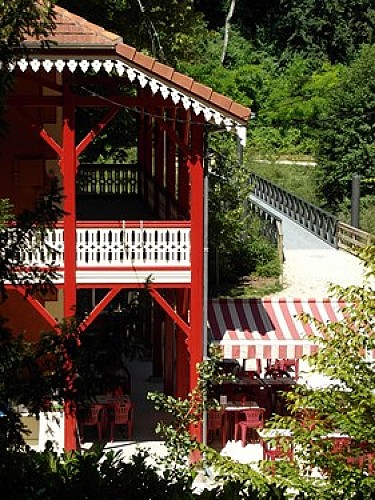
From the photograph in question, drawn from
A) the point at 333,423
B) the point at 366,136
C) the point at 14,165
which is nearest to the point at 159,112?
the point at 14,165

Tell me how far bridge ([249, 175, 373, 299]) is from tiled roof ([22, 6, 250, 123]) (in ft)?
26.7

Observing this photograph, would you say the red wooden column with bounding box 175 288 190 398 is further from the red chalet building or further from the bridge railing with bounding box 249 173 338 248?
the bridge railing with bounding box 249 173 338 248

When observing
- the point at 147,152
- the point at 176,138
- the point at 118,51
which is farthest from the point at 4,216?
the point at 147,152

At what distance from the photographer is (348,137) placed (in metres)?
48.1

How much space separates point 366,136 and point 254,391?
27.1 meters

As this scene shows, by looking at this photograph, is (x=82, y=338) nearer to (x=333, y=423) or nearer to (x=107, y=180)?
(x=333, y=423)

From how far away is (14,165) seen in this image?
2312cm

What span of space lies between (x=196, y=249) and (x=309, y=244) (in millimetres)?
16115

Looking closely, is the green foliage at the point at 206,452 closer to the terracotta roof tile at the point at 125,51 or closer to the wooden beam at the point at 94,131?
the wooden beam at the point at 94,131

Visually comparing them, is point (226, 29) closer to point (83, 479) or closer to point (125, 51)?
point (125, 51)

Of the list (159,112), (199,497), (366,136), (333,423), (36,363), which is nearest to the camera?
(36,363)

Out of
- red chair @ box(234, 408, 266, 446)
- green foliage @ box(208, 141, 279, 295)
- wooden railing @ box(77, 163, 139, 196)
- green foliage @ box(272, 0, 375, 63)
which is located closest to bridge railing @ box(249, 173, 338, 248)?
green foliage @ box(208, 141, 279, 295)

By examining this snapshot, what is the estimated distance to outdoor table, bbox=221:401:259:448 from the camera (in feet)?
71.2

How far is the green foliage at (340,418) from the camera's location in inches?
495
